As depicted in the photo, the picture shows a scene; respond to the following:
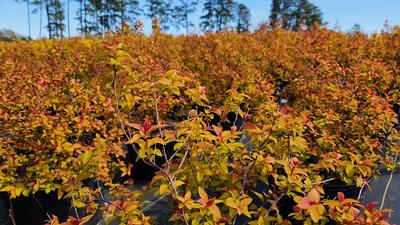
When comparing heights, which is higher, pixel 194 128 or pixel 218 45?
pixel 218 45

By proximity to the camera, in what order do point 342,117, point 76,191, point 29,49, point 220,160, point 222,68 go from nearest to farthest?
1. point 220,160
2. point 76,191
3. point 342,117
4. point 222,68
5. point 29,49

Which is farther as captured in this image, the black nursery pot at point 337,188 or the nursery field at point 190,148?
the black nursery pot at point 337,188

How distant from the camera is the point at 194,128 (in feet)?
5.08

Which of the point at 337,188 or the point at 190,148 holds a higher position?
the point at 190,148

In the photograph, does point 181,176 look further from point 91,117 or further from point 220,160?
point 91,117

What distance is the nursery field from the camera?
147cm

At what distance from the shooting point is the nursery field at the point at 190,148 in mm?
1475

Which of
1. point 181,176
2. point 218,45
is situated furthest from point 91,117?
point 218,45

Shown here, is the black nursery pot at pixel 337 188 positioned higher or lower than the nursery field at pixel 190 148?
lower

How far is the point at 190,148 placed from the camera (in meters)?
1.71

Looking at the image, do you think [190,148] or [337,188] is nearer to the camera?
[190,148]

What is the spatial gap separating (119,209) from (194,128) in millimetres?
509

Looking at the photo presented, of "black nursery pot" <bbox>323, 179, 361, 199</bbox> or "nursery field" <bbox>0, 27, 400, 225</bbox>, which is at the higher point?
"nursery field" <bbox>0, 27, 400, 225</bbox>

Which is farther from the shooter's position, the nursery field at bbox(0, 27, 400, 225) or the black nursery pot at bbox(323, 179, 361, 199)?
the black nursery pot at bbox(323, 179, 361, 199)
